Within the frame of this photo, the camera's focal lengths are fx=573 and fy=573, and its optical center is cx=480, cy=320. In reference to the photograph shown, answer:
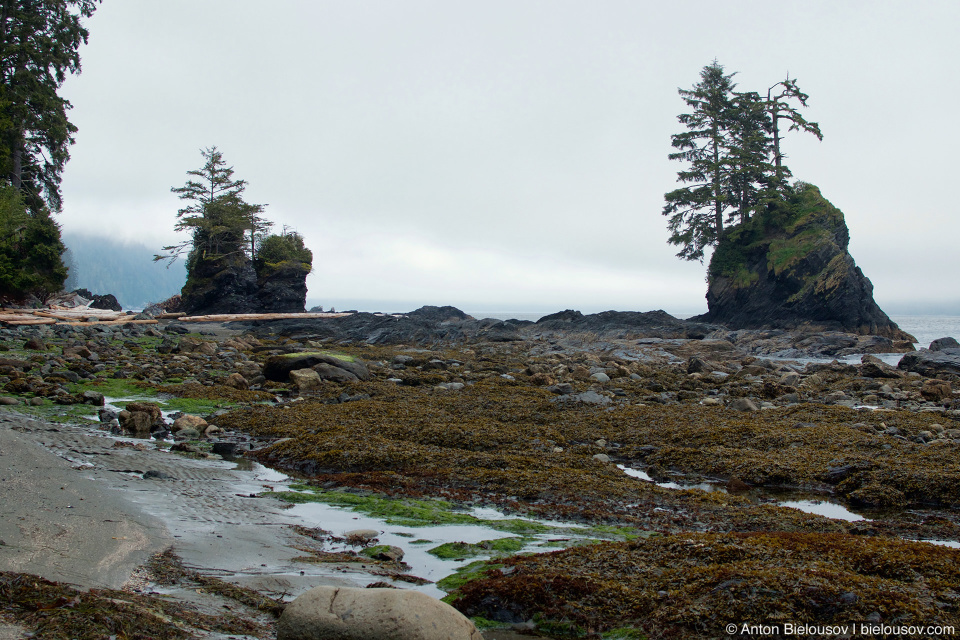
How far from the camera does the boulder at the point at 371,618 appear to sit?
2523mm

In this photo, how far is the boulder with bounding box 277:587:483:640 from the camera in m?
2.52

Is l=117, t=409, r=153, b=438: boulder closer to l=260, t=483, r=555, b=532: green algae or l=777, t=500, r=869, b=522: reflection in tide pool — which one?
l=260, t=483, r=555, b=532: green algae

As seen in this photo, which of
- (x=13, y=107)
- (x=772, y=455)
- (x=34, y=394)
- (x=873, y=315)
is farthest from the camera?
(x=873, y=315)

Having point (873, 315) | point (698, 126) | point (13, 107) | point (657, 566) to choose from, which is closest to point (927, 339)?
point (873, 315)

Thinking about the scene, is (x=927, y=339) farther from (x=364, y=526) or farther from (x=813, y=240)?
(x=364, y=526)

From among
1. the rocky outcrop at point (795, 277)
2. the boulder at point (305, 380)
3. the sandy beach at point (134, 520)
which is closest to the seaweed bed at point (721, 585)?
the sandy beach at point (134, 520)

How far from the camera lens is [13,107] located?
32.4m

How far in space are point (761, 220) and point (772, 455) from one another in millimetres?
42944

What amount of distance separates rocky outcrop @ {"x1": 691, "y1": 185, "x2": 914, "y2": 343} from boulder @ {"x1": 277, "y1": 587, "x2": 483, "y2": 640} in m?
42.7

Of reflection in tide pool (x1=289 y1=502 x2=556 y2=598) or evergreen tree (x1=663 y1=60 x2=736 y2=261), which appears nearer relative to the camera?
reflection in tide pool (x1=289 y1=502 x2=556 y2=598)

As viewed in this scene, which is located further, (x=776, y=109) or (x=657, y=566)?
(x=776, y=109)

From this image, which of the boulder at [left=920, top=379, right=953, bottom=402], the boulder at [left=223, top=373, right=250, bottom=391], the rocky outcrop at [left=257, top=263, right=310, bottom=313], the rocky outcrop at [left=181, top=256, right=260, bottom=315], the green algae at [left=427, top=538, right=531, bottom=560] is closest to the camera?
the green algae at [left=427, top=538, right=531, bottom=560]

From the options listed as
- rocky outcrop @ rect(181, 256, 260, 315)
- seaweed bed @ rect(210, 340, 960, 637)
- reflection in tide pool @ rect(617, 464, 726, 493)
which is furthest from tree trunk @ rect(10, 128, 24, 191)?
reflection in tide pool @ rect(617, 464, 726, 493)

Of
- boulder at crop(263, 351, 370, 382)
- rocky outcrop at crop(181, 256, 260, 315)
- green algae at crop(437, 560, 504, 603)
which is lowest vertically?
green algae at crop(437, 560, 504, 603)
